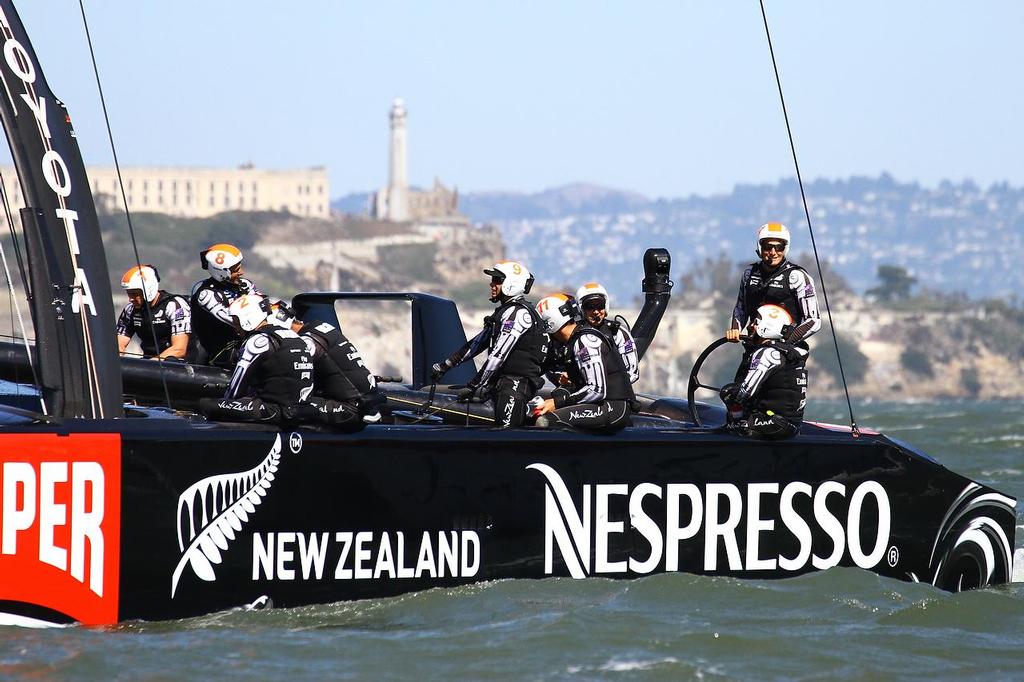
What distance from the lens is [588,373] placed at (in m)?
7.16

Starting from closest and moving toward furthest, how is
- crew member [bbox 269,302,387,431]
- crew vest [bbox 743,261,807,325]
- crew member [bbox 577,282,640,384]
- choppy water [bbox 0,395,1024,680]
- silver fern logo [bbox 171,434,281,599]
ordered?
choppy water [bbox 0,395,1024,680]
silver fern logo [bbox 171,434,281,599]
crew member [bbox 269,302,387,431]
crew member [bbox 577,282,640,384]
crew vest [bbox 743,261,807,325]

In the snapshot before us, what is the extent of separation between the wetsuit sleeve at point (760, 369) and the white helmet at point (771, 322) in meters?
0.06

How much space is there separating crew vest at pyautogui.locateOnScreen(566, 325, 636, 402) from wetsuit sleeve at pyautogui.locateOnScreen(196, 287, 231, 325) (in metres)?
1.85

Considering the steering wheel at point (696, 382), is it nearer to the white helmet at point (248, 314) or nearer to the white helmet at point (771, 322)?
the white helmet at point (771, 322)

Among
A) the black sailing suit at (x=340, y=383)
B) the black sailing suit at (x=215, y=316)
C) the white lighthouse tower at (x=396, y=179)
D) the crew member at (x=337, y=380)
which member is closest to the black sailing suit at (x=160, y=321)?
the black sailing suit at (x=215, y=316)

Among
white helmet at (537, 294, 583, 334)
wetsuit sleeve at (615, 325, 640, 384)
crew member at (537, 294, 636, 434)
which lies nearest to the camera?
crew member at (537, 294, 636, 434)

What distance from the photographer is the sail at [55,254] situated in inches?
257

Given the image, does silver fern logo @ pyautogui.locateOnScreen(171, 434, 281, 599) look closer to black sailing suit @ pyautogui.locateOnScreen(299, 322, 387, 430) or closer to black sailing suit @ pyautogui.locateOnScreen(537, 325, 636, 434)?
black sailing suit @ pyautogui.locateOnScreen(299, 322, 387, 430)

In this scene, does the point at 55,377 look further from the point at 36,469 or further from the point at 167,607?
the point at 167,607

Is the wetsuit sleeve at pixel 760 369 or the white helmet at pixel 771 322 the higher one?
the white helmet at pixel 771 322

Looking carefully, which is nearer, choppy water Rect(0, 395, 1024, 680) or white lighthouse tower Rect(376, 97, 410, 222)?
choppy water Rect(0, 395, 1024, 680)

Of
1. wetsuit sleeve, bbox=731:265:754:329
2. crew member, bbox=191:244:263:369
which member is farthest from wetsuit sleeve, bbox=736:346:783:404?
crew member, bbox=191:244:263:369

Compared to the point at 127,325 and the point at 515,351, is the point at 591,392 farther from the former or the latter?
the point at 127,325

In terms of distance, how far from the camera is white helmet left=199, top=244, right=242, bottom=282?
316 inches
